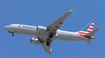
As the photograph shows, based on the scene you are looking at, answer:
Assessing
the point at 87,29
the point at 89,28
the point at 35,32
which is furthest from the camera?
the point at 89,28

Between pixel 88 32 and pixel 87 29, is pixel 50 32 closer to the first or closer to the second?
pixel 88 32

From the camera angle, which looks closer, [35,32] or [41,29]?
[41,29]

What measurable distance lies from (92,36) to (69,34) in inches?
244

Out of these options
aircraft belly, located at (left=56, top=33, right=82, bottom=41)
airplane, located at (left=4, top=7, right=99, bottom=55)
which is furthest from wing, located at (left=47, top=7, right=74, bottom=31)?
aircraft belly, located at (left=56, top=33, right=82, bottom=41)

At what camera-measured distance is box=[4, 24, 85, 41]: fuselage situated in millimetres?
83162

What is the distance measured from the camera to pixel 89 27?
9700cm

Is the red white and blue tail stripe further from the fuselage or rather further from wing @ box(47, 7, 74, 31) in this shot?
wing @ box(47, 7, 74, 31)

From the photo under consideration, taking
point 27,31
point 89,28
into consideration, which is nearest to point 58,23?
point 27,31

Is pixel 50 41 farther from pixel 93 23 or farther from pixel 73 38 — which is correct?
pixel 93 23

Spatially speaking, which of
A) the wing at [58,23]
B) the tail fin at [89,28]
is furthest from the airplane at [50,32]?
the tail fin at [89,28]

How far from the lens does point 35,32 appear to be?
274 feet

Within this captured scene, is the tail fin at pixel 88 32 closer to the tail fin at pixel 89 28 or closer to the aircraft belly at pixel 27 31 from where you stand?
the tail fin at pixel 89 28

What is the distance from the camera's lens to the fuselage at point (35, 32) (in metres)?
83.2

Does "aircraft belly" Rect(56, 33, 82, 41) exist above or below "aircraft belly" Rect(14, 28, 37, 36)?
below
